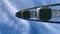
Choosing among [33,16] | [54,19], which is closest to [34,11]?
[33,16]

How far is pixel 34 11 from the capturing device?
16.3 feet

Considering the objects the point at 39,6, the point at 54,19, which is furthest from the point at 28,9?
the point at 54,19

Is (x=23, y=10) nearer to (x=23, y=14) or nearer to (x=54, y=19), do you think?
(x=23, y=14)

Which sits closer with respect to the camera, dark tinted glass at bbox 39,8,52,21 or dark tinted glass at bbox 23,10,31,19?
dark tinted glass at bbox 39,8,52,21

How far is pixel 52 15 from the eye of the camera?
4.80 meters

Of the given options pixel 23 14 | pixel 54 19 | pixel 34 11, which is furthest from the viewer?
pixel 23 14

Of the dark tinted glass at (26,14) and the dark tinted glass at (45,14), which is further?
the dark tinted glass at (26,14)

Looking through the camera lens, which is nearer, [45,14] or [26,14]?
[45,14]

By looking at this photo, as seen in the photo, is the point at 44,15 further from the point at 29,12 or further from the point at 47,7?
the point at 29,12

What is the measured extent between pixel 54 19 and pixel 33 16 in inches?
30.3

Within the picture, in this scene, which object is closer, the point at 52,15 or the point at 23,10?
the point at 52,15

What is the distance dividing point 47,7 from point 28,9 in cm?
79

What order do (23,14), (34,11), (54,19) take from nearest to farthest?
(54,19), (34,11), (23,14)

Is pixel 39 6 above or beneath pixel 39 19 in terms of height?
above
